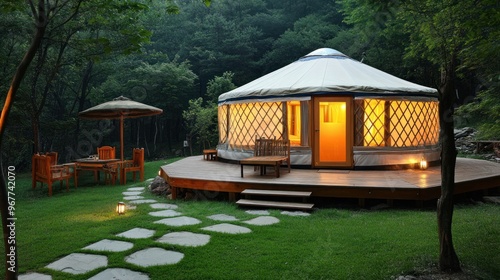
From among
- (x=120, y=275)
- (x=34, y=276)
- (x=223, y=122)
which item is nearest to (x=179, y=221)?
(x=120, y=275)

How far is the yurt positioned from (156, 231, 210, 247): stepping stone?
10.2 ft

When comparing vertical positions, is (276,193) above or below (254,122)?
below

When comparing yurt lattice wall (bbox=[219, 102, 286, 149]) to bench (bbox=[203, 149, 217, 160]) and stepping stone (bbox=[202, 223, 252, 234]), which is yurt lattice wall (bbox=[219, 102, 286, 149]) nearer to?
bench (bbox=[203, 149, 217, 160])

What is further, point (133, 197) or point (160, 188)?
Answer: point (160, 188)

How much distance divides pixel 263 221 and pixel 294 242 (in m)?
0.68

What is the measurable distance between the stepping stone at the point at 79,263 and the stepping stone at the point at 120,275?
0.12m

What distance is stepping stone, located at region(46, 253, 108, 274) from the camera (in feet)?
7.22

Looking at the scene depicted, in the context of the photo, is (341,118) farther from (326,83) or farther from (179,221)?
(179,221)

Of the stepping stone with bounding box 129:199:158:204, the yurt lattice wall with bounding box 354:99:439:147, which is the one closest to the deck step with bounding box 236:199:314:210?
the stepping stone with bounding box 129:199:158:204

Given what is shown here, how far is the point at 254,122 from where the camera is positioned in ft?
20.2

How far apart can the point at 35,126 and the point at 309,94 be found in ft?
18.4

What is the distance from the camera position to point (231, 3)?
17.1 meters

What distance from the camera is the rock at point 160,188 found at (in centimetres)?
515

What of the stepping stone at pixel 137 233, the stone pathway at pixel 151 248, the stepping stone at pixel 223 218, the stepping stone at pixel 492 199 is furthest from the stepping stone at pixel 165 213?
the stepping stone at pixel 492 199
